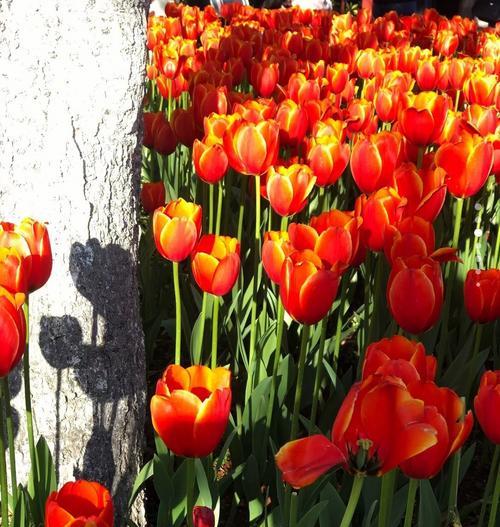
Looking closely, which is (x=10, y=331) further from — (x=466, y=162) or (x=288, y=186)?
(x=466, y=162)

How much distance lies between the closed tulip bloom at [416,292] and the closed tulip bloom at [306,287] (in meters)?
0.10

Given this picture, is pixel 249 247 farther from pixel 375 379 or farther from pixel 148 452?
pixel 375 379

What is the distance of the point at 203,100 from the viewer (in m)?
2.51

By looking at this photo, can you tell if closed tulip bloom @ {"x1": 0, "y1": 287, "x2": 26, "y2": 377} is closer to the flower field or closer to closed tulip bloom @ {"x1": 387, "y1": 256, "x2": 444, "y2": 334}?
the flower field

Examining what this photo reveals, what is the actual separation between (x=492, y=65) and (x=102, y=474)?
256 centimetres

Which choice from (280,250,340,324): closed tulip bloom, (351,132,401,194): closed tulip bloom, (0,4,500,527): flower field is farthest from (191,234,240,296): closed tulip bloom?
(351,132,401,194): closed tulip bloom

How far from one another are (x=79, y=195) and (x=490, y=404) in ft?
2.86

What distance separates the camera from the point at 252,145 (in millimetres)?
2018

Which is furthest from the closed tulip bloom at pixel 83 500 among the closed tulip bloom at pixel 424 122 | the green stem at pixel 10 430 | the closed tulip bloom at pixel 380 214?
the closed tulip bloom at pixel 424 122

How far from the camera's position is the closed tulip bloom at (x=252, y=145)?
2010 millimetres

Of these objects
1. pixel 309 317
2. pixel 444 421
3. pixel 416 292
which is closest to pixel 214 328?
pixel 309 317

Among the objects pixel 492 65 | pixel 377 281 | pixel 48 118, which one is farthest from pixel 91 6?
pixel 492 65

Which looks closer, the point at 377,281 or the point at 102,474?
the point at 102,474

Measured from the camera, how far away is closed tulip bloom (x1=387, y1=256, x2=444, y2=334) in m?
1.35
